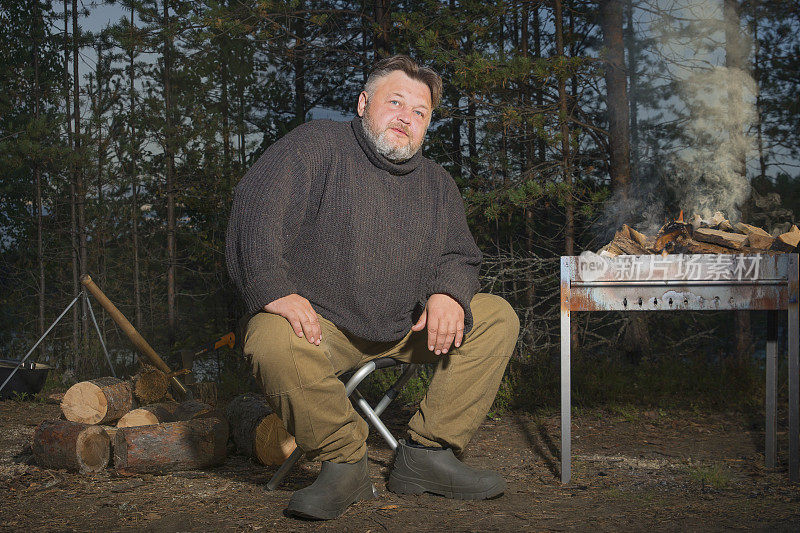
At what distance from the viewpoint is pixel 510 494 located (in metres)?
2.74

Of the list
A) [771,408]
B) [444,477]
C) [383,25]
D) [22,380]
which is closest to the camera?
[444,477]

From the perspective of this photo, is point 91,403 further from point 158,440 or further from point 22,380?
point 22,380

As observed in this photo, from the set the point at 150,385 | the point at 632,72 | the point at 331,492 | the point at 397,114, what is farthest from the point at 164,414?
the point at 632,72

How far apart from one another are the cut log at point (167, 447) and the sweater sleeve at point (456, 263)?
4.57ft

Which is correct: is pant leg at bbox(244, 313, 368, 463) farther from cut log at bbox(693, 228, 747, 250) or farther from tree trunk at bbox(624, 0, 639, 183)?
tree trunk at bbox(624, 0, 639, 183)

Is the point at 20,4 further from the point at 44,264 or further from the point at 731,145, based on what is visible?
the point at 731,145

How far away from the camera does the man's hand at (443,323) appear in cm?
250

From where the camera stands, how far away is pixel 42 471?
3.29 metres

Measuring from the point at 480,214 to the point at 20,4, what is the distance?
7283 mm

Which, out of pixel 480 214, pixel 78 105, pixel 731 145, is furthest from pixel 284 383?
pixel 78 105

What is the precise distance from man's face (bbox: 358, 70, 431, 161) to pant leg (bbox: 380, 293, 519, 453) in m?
0.71

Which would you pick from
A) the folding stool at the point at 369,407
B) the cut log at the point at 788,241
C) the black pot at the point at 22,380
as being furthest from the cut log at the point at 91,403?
the cut log at the point at 788,241

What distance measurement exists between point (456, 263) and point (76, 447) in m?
1.99

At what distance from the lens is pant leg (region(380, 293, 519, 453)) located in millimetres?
2596
